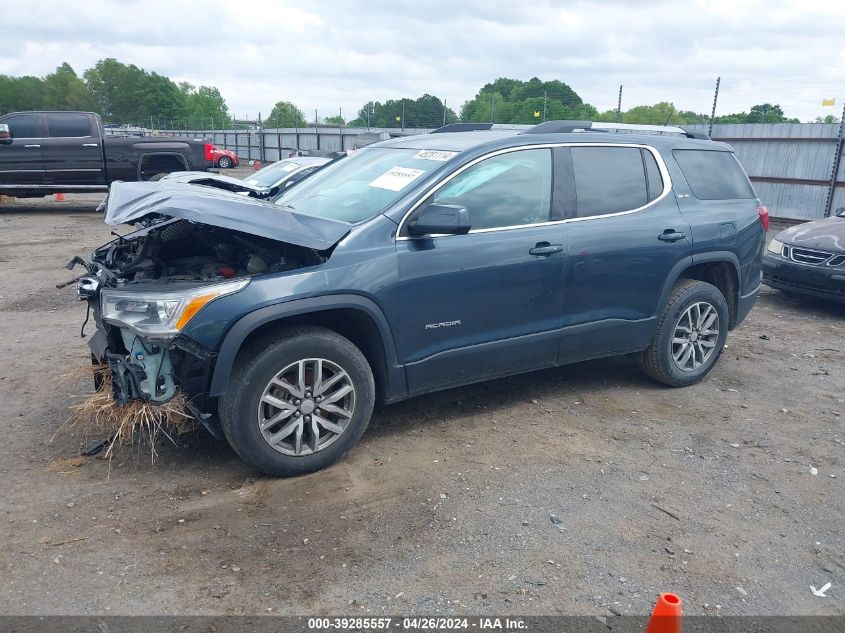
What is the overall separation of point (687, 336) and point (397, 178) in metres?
2.58

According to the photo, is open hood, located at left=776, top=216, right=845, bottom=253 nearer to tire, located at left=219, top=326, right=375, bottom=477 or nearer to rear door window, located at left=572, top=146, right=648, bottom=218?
rear door window, located at left=572, top=146, right=648, bottom=218

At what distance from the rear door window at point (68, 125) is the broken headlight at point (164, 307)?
13.4 metres

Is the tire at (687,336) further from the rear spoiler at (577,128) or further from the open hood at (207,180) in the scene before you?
the open hood at (207,180)

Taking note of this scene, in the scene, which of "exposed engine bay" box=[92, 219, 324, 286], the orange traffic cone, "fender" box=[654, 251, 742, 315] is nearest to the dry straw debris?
"exposed engine bay" box=[92, 219, 324, 286]

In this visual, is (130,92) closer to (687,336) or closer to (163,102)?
(163,102)

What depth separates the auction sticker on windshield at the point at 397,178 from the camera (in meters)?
4.37

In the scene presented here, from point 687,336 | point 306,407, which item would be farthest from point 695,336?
point 306,407

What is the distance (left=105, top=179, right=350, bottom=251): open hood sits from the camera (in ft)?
12.1

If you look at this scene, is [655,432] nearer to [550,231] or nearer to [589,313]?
[589,313]

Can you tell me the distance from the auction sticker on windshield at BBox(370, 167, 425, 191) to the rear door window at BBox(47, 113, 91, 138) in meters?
13.0

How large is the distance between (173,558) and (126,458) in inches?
44.2

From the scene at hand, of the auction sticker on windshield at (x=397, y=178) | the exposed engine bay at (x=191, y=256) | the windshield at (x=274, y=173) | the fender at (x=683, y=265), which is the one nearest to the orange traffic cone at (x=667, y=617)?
the exposed engine bay at (x=191, y=256)

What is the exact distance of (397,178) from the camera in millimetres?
4492

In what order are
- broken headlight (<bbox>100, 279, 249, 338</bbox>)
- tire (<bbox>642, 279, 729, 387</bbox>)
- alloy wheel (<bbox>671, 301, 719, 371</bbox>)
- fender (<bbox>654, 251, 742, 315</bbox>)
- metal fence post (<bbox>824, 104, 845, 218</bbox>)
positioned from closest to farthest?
1. broken headlight (<bbox>100, 279, 249, 338</bbox>)
2. fender (<bbox>654, 251, 742, 315</bbox>)
3. tire (<bbox>642, 279, 729, 387</bbox>)
4. alloy wheel (<bbox>671, 301, 719, 371</bbox>)
5. metal fence post (<bbox>824, 104, 845, 218</bbox>)
